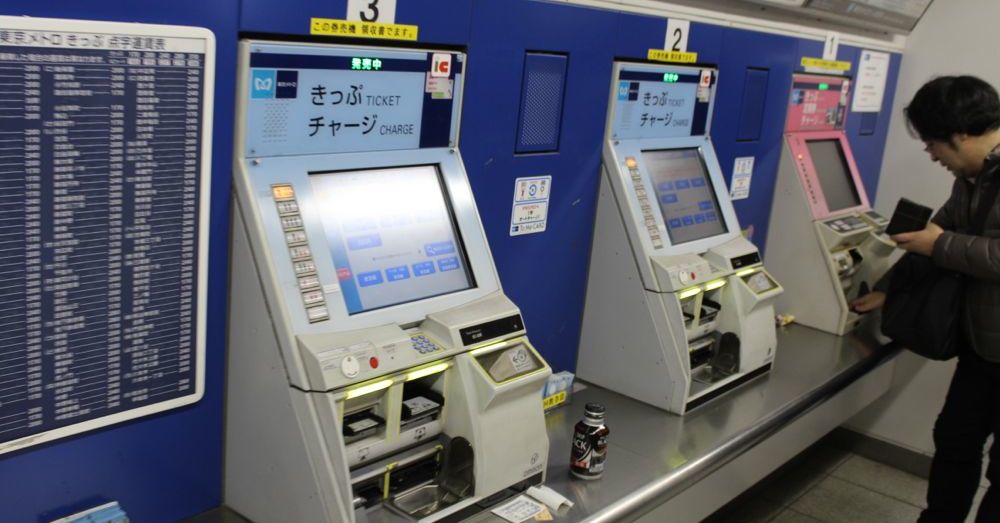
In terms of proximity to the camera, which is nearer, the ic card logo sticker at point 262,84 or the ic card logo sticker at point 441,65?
the ic card logo sticker at point 262,84

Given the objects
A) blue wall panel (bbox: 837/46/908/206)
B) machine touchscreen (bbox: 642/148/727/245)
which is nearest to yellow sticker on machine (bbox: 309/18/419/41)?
machine touchscreen (bbox: 642/148/727/245)

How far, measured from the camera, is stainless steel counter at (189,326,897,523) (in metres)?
2.67

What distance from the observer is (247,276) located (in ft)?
7.07

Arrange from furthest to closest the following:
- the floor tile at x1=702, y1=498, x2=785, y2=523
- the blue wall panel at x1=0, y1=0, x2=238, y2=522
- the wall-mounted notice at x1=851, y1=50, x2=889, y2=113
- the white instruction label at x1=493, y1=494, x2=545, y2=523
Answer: the wall-mounted notice at x1=851, y1=50, x2=889, y2=113, the floor tile at x1=702, y1=498, x2=785, y2=523, the white instruction label at x1=493, y1=494, x2=545, y2=523, the blue wall panel at x1=0, y1=0, x2=238, y2=522

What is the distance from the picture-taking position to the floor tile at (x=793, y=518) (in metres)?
4.49

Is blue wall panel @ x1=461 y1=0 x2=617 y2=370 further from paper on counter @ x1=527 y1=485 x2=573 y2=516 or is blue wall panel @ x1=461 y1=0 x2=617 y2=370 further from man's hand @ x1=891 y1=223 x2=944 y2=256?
man's hand @ x1=891 y1=223 x2=944 y2=256

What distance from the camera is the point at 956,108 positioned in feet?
10.8

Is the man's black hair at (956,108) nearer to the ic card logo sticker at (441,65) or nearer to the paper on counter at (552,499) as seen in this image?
the ic card logo sticker at (441,65)

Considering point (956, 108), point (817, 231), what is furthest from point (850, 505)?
point (956, 108)

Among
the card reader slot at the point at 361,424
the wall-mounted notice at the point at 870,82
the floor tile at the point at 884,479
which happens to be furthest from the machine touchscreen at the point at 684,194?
the floor tile at the point at 884,479

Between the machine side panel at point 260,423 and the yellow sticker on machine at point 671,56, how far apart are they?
179 cm

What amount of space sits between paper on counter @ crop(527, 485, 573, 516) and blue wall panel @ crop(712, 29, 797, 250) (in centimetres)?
194

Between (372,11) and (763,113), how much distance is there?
2386 millimetres

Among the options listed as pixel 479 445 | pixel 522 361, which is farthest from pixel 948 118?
pixel 479 445
